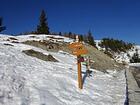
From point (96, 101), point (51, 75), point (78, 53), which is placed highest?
point (78, 53)

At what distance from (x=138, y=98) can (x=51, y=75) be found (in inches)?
166

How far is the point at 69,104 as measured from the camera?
375 inches

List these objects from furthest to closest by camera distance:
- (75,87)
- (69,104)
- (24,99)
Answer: (75,87) → (69,104) → (24,99)

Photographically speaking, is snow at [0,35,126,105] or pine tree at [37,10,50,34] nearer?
snow at [0,35,126,105]

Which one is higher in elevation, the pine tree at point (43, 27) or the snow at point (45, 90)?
the pine tree at point (43, 27)

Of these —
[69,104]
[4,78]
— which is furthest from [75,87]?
[4,78]

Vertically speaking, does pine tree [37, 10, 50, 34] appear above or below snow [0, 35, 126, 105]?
above

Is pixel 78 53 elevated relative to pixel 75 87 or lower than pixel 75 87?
elevated

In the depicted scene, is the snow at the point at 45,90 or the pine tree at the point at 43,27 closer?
the snow at the point at 45,90

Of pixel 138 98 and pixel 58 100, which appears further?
pixel 138 98

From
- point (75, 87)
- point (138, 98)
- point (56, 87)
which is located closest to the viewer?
point (138, 98)

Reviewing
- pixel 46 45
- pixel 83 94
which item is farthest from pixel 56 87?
pixel 46 45

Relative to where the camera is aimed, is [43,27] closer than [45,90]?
No

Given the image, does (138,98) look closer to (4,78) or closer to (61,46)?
(4,78)
